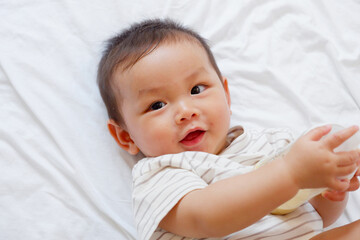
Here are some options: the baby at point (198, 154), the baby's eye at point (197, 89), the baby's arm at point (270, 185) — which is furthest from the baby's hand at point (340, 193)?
the baby's eye at point (197, 89)

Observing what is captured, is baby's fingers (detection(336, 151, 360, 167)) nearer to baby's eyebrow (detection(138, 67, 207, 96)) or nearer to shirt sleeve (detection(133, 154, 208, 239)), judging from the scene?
shirt sleeve (detection(133, 154, 208, 239))

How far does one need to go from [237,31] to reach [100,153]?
1.97 feet

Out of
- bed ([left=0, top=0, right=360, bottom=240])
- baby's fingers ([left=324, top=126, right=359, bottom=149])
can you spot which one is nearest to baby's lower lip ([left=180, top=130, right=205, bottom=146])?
bed ([left=0, top=0, right=360, bottom=240])

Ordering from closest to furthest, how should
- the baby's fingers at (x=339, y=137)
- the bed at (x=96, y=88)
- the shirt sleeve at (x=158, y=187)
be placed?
the baby's fingers at (x=339, y=137) → the shirt sleeve at (x=158, y=187) → the bed at (x=96, y=88)

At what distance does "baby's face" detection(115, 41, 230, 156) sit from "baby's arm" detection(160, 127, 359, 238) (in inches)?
7.8

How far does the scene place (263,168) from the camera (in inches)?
31.4

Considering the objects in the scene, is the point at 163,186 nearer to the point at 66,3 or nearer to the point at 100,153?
the point at 100,153

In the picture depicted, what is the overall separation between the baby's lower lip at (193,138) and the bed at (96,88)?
223 millimetres

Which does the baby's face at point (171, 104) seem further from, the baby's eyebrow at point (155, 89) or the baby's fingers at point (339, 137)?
the baby's fingers at point (339, 137)

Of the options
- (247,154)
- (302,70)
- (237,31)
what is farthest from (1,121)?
(302,70)

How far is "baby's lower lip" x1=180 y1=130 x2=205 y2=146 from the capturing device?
1005 mm

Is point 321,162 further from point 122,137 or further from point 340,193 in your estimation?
point 122,137

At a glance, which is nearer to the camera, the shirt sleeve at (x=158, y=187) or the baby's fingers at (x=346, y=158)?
the baby's fingers at (x=346, y=158)

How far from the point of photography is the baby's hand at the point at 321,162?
0.74m
